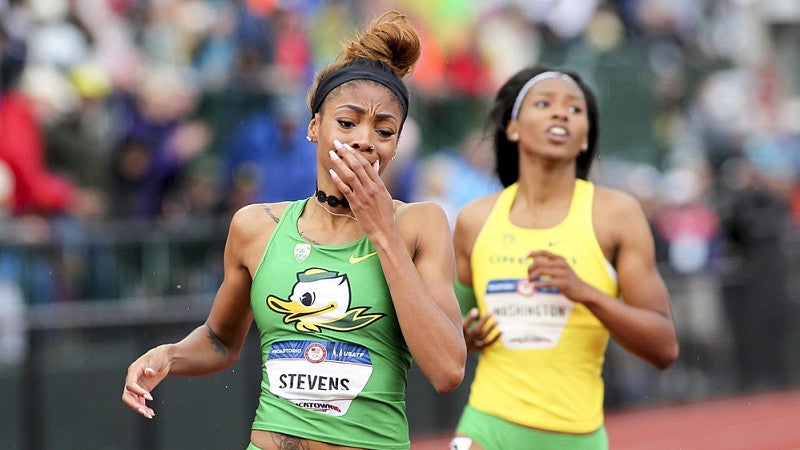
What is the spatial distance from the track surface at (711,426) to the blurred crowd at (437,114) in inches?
20.3

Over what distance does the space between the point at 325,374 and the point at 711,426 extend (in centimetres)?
954

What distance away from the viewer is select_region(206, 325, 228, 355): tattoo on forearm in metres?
4.47

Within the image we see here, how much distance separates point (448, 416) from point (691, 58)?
831cm

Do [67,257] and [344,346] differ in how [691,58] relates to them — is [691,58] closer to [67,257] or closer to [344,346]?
[67,257]

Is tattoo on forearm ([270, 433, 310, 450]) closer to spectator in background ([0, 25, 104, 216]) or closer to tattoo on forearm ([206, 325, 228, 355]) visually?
tattoo on forearm ([206, 325, 228, 355])

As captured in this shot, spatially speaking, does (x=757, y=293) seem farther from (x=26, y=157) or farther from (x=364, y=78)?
(x=364, y=78)

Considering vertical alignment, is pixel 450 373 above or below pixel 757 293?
above

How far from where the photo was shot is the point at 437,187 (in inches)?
460

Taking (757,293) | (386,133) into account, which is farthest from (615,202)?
(757,293)

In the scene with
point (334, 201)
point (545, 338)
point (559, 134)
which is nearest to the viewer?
point (334, 201)

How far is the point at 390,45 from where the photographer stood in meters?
4.27

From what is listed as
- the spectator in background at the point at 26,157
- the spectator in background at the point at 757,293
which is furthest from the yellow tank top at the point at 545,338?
the spectator in background at the point at 757,293

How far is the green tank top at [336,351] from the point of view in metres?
4.02

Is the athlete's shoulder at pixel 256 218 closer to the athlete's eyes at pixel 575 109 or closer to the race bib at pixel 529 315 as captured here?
the race bib at pixel 529 315
